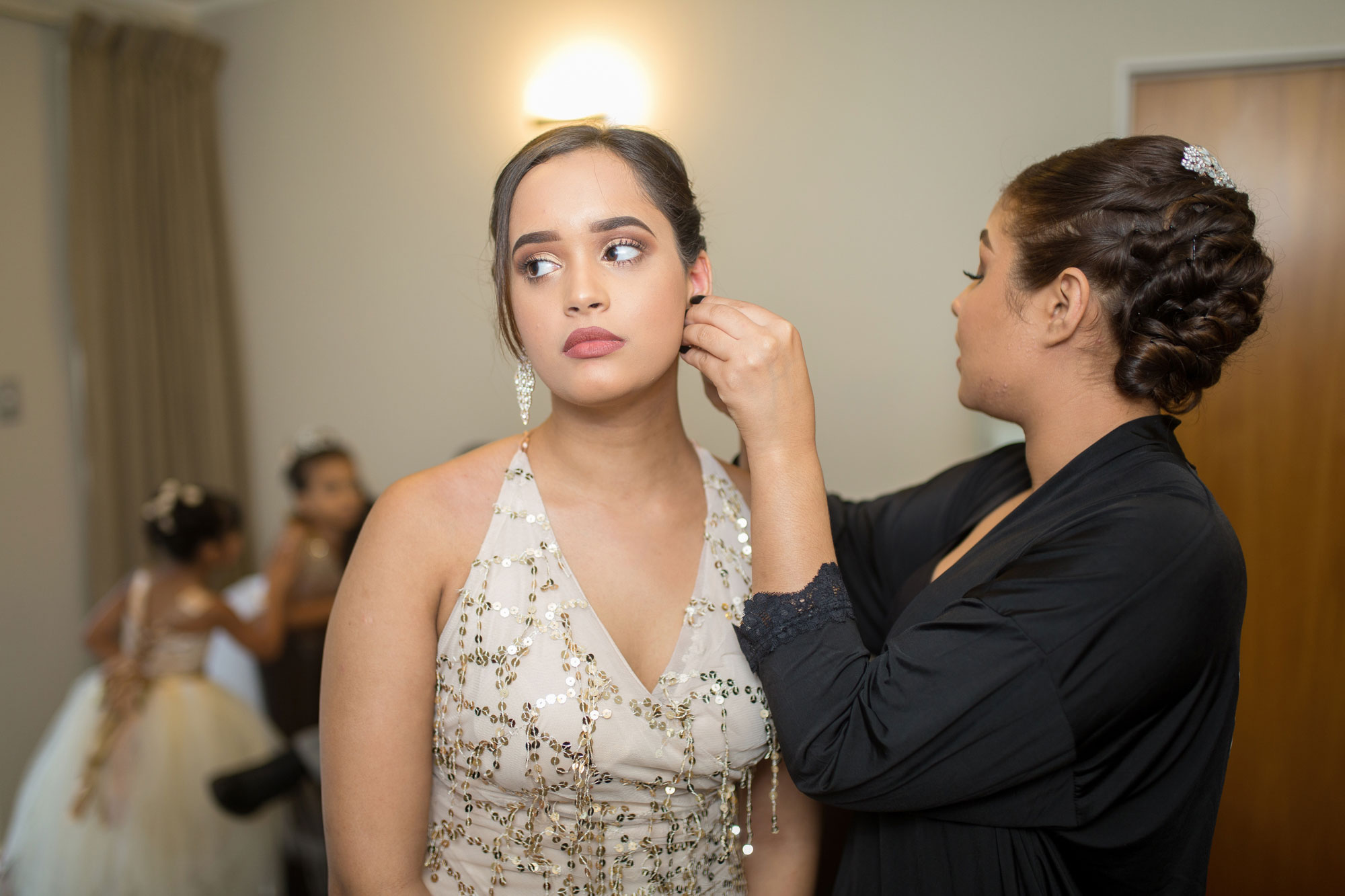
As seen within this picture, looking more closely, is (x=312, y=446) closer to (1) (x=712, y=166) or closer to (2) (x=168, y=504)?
(2) (x=168, y=504)

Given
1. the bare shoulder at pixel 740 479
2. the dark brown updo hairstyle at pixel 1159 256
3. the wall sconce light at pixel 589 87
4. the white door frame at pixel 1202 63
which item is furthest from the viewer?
the wall sconce light at pixel 589 87

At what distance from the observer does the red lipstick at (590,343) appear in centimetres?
115

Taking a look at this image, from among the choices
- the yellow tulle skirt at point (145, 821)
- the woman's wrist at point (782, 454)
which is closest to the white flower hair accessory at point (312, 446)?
the yellow tulle skirt at point (145, 821)

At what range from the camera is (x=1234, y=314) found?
1.09 meters

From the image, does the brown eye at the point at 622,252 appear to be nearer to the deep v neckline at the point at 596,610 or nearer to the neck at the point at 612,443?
the neck at the point at 612,443

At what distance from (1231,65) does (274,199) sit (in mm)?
3968

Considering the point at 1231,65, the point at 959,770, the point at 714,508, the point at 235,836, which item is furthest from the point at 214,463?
the point at 1231,65

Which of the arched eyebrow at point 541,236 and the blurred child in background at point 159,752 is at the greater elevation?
the arched eyebrow at point 541,236

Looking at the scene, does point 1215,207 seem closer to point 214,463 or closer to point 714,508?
point 714,508

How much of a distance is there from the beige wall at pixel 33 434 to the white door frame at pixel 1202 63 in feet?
13.6

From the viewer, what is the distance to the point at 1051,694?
953mm

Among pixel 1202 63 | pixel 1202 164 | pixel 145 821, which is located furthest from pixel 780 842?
pixel 1202 63

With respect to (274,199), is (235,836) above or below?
below

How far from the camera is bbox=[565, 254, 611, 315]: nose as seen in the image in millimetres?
1132
